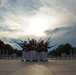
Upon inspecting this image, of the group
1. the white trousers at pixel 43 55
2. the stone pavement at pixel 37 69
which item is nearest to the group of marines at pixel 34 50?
the white trousers at pixel 43 55

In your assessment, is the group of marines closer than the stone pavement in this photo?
No

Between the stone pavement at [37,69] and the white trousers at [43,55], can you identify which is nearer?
the stone pavement at [37,69]

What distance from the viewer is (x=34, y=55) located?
85.0 feet

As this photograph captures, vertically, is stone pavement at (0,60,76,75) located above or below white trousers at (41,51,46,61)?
below

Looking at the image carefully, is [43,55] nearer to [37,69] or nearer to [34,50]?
[34,50]

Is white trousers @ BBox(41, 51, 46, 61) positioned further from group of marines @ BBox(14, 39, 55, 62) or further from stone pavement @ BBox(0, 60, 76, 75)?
stone pavement @ BBox(0, 60, 76, 75)

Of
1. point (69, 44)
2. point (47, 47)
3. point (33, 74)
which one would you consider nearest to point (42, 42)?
point (47, 47)

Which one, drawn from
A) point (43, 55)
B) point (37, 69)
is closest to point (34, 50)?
point (43, 55)

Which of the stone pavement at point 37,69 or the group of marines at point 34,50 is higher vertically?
the group of marines at point 34,50

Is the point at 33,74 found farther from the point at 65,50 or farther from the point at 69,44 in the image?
the point at 69,44

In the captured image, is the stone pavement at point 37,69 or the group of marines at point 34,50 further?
the group of marines at point 34,50

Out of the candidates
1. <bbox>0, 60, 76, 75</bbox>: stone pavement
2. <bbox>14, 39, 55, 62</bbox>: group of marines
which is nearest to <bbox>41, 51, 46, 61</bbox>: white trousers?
<bbox>14, 39, 55, 62</bbox>: group of marines

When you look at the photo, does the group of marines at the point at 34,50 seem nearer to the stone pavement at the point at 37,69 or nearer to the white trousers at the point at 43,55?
the white trousers at the point at 43,55

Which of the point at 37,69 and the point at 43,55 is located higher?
the point at 43,55
